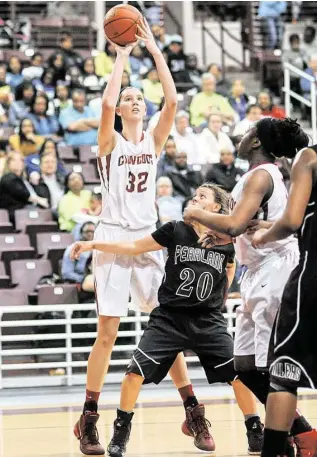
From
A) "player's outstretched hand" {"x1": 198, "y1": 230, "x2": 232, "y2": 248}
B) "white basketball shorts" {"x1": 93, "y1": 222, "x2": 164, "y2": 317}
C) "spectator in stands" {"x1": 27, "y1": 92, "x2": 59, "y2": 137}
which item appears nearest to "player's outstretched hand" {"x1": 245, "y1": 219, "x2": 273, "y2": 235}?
"player's outstretched hand" {"x1": 198, "y1": 230, "x2": 232, "y2": 248}

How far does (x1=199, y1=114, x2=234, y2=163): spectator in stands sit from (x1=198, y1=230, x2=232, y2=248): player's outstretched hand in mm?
6262

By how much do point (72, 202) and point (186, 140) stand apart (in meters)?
1.97

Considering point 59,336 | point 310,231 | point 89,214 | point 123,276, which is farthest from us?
point 89,214

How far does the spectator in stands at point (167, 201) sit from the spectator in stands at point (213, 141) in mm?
1456

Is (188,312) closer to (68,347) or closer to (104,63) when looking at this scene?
(68,347)

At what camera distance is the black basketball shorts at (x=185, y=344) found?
562 cm

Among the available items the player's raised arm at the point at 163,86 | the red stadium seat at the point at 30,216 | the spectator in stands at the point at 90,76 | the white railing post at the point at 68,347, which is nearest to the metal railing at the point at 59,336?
the white railing post at the point at 68,347

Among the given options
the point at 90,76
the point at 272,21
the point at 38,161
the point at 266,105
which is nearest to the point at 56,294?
the point at 38,161

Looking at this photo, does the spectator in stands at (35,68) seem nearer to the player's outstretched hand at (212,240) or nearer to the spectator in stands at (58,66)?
the spectator in stands at (58,66)

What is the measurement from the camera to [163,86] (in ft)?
19.5

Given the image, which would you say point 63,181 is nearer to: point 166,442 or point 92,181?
point 92,181

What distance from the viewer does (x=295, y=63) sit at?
1446 cm

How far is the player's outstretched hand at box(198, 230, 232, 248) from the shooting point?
17.5 ft

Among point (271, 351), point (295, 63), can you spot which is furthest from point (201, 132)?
point (271, 351)
